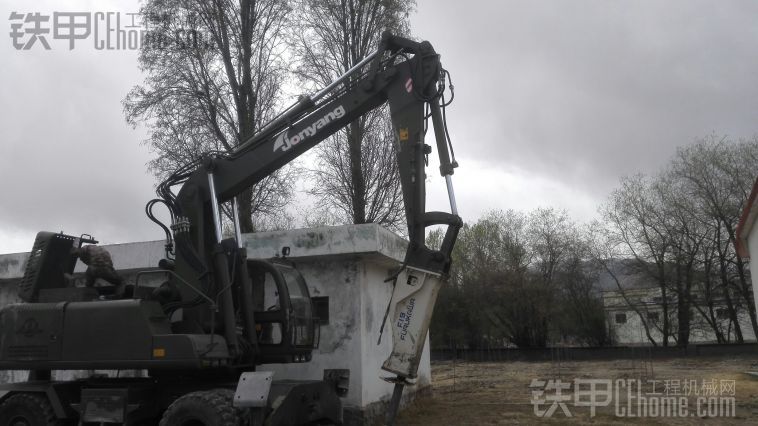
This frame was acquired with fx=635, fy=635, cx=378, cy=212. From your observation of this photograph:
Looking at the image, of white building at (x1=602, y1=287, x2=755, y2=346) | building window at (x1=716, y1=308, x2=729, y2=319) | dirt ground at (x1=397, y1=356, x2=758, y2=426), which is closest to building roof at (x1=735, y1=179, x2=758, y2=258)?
dirt ground at (x1=397, y1=356, x2=758, y2=426)

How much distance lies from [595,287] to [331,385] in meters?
38.8

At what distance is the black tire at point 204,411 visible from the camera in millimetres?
6992

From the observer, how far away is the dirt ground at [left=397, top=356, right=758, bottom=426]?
11.4 meters

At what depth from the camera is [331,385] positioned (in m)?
8.27

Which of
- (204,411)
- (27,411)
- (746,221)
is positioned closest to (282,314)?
(204,411)

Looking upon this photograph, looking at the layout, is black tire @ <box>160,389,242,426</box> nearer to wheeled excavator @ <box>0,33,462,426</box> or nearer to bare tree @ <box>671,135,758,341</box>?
wheeled excavator @ <box>0,33,462,426</box>

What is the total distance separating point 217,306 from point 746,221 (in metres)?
15.1

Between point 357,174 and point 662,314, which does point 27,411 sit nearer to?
point 357,174

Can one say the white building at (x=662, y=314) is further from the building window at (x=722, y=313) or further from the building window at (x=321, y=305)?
the building window at (x=321, y=305)

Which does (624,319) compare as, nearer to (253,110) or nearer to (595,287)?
(595,287)

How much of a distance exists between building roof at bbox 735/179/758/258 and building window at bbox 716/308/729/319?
71.6 ft

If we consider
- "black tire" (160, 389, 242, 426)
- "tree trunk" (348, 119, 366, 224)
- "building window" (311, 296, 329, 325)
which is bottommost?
"black tire" (160, 389, 242, 426)

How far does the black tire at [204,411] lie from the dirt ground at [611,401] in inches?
181

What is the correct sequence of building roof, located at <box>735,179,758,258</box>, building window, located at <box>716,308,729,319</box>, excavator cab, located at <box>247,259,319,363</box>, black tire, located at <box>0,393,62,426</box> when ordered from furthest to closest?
building window, located at <box>716,308,729,319</box> → building roof, located at <box>735,179,758,258</box> → black tire, located at <box>0,393,62,426</box> → excavator cab, located at <box>247,259,319,363</box>
